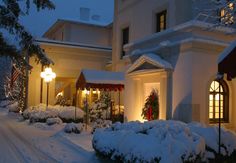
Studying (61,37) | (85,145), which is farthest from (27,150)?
(61,37)

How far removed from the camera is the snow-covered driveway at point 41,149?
9.50m

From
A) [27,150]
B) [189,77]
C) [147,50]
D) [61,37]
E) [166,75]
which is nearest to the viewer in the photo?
[27,150]

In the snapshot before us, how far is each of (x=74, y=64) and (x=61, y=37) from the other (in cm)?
713

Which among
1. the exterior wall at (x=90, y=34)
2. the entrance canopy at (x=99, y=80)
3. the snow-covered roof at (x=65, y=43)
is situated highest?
the exterior wall at (x=90, y=34)

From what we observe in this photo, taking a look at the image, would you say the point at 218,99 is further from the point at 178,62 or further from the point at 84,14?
the point at 84,14

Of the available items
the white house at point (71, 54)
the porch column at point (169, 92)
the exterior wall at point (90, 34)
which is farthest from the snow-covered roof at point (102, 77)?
the exterior wall at point (90, 34)

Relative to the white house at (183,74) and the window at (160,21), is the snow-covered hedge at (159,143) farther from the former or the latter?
the window at (160,21)

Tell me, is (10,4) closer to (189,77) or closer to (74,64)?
(189,77)

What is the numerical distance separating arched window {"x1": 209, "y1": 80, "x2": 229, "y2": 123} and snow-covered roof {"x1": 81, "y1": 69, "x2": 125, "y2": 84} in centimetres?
620

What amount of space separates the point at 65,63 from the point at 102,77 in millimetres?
9723

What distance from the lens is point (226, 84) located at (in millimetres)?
14461

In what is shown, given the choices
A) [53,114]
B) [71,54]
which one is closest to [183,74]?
[53,114]

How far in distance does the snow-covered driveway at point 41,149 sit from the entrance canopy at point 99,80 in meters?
3.99

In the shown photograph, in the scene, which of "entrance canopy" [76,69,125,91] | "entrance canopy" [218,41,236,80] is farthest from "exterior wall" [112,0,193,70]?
"entrance canopy" [218,41,236,80]
